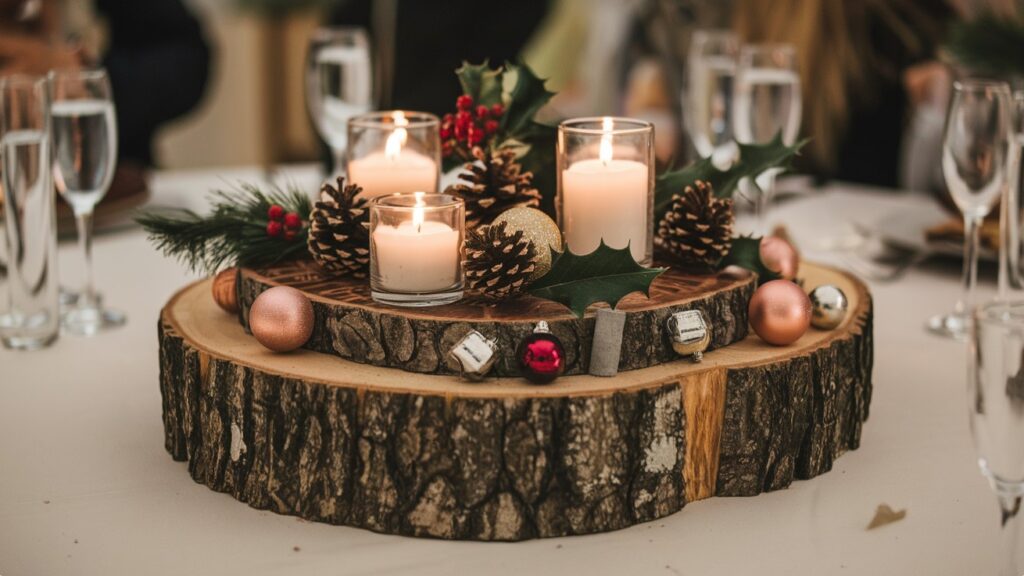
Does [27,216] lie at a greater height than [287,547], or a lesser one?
greater

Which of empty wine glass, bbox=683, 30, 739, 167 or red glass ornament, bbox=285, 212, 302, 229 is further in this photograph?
empty wine glass, bbox=683, 30, 739, 167

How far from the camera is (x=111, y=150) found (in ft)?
4.33

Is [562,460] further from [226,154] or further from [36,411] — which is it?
[226,154]

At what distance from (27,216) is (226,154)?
161 inches

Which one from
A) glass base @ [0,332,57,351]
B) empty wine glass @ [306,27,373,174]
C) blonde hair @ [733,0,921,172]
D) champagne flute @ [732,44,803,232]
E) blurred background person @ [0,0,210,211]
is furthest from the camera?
blurred background person @ [0,0,210,211]

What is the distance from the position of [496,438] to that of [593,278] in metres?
0.17

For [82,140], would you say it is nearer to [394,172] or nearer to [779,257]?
[394,172]

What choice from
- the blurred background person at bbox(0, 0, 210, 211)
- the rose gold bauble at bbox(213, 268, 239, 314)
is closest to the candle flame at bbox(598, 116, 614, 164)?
the rose gold bauble at bbox(213, 268, 239, 314)

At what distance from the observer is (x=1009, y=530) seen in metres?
0.70

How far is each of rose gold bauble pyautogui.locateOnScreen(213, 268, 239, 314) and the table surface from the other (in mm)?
135

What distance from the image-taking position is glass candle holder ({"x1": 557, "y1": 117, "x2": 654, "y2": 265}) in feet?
3.23

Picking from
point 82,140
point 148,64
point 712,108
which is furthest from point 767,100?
point 148,64

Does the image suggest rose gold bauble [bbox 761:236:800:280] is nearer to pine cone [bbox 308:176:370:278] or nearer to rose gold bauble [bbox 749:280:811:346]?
rose gold bauble [bbox 749:280:811:346]

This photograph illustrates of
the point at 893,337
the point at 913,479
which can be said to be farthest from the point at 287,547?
the point at 893,337
